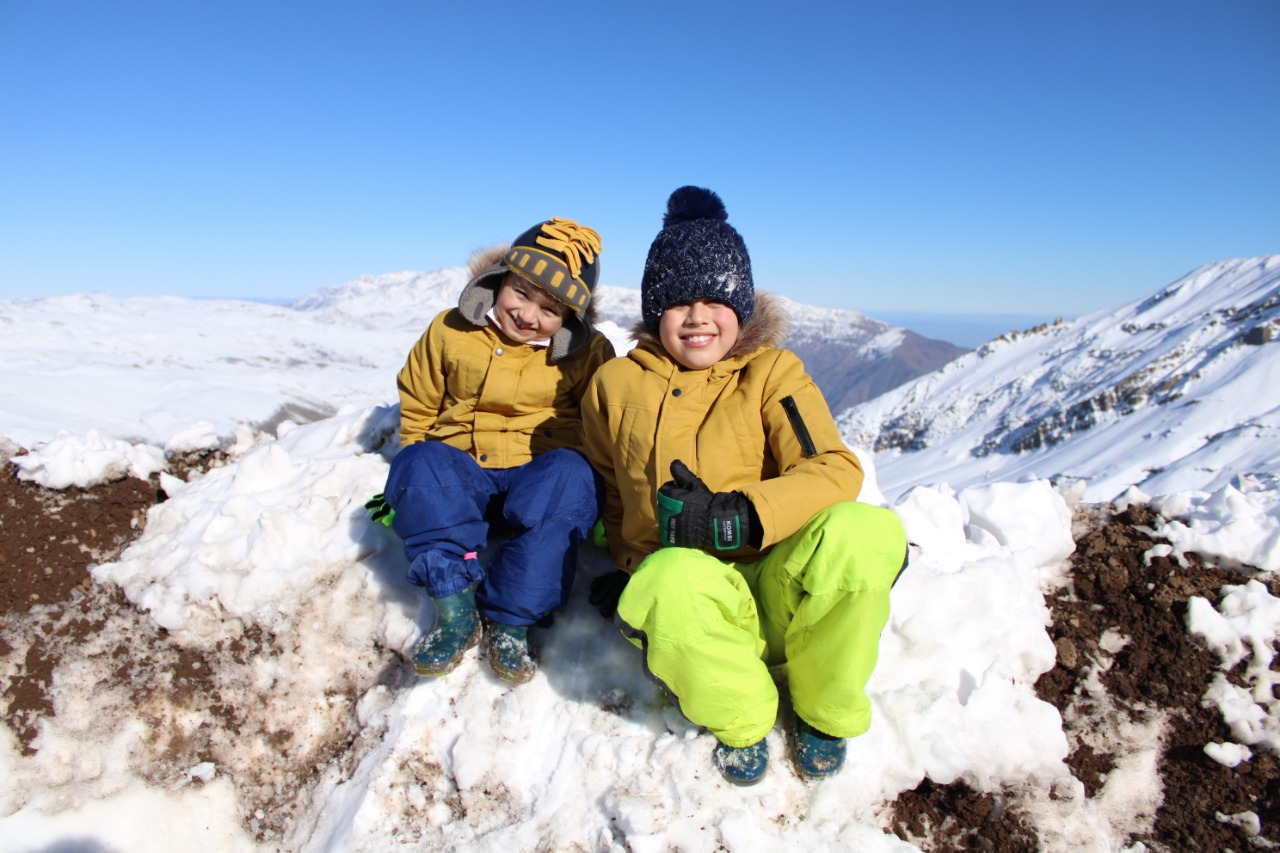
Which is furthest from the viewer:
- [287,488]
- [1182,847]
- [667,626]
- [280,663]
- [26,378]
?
[26,378]

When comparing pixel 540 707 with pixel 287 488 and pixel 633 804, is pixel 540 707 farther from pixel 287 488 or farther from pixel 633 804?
A: pixel 287 488

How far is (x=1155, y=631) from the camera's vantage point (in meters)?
2.98

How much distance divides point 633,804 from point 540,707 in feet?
1.97

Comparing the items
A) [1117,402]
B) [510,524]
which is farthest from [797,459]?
[1117,402]

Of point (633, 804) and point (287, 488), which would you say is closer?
point (633, 804)

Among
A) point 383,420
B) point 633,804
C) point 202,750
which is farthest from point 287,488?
point 633,804

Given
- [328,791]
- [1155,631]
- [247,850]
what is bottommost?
[247,850]

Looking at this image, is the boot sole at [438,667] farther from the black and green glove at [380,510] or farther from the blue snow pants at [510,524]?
the black and green glove at [380,510]

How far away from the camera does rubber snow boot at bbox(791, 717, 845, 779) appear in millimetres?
2320

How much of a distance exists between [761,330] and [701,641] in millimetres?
1392

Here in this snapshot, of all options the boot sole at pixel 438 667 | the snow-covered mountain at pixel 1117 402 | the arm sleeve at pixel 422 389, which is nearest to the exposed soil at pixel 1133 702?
the boot sole at pixel 438 667

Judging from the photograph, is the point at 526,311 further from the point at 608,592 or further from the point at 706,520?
the point at 706,520

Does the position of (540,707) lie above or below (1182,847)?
below

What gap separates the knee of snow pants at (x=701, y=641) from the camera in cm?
215
